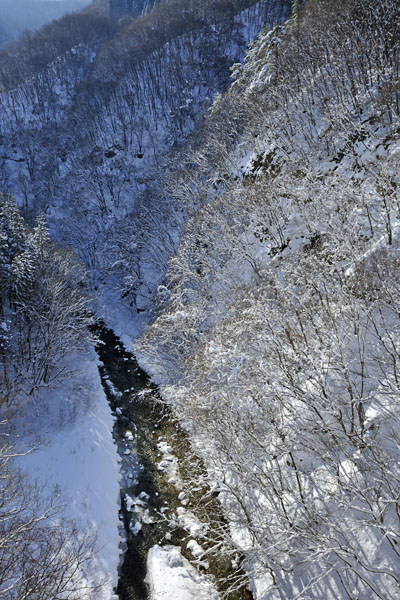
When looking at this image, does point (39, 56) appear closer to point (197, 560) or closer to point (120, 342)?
point (120, 342)

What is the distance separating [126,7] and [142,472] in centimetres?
14865

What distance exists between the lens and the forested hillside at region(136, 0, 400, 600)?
9.50 metres

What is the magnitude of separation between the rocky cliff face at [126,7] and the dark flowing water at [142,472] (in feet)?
440

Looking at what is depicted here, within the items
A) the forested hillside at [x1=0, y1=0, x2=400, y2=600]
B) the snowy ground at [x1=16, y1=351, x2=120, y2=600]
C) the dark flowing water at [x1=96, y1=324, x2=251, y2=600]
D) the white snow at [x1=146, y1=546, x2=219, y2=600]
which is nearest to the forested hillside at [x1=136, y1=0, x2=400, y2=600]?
the forested hillside at [x1=0, y1=0, x2=400, y2=600]

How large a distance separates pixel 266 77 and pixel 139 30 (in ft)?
223

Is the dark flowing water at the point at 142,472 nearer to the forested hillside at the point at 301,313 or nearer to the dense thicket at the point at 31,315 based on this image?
the forested hillside at the point at 301,313

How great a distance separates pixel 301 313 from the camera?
43.7 ft

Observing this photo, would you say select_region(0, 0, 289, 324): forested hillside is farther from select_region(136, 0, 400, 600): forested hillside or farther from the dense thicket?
the dense thicket

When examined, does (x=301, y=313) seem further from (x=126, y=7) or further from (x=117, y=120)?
(x=126, y=7)

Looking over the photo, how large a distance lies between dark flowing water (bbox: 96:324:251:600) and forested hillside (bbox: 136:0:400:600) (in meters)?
1.57

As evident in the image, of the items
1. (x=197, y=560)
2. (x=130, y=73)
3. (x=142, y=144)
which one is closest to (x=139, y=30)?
(x=130, y=73)

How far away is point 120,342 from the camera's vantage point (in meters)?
32.2

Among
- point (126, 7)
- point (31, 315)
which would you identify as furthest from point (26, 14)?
point (31, 315)

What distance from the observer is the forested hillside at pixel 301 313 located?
31.2ft
